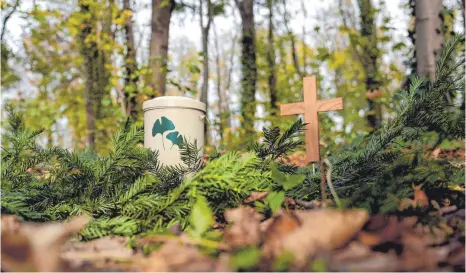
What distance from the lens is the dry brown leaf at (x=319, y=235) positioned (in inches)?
23.6

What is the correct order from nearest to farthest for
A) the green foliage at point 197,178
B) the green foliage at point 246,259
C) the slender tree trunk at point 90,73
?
the green foliage at point 246,259, the green foliage at point 197,178, the slender tree trunk at point 90,73

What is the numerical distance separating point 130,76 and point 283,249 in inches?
219

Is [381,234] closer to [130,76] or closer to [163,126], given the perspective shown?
[163,126]

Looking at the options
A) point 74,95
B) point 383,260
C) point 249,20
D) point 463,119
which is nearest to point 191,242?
point 383,260

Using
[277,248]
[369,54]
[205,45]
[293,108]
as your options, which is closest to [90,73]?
[205,45]

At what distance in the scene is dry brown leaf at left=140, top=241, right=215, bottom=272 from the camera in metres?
0.62

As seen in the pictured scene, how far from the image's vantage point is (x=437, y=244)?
2.38 ft

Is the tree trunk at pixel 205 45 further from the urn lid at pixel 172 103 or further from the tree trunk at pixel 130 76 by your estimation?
the urn lid at pixel 172 103

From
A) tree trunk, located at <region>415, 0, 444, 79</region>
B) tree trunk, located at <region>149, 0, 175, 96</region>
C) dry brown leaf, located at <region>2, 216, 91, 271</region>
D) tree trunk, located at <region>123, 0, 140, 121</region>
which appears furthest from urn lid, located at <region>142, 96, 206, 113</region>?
tree trunk, located at <region>149, 0, 175, 96</region>

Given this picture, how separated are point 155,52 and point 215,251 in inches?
198

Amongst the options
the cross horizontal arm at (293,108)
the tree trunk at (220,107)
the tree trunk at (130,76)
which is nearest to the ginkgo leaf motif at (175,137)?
the cross horizontal arm at (293,108)

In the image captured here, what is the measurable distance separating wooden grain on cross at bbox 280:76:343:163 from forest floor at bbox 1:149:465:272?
0.63 metres

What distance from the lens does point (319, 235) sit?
0.62 meters

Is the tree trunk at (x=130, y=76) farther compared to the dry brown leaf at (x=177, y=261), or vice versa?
the tree trunk at (x=130, y=76)
